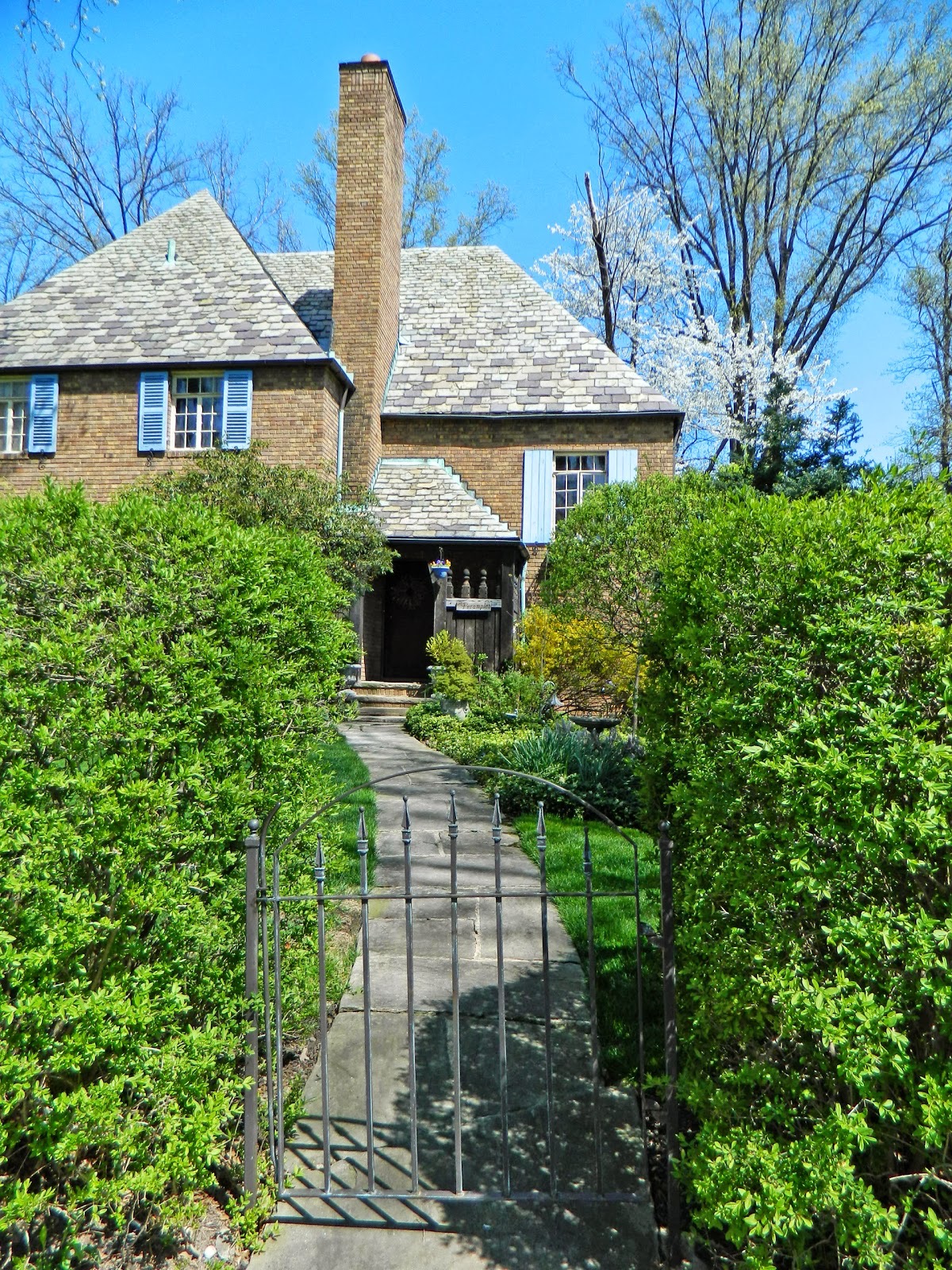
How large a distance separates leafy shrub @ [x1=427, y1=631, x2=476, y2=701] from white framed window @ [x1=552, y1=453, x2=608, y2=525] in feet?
13.0

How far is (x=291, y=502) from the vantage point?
11211 mm

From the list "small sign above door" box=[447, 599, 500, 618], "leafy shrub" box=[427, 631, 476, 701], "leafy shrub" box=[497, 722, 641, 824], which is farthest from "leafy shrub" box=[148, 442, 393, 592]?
"leafy shrub" box=[497, 722, 641, 824]

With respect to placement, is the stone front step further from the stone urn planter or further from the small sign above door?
the stone urn planter

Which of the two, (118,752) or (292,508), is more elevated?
(292,508)

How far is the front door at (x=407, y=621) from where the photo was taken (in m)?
17.4

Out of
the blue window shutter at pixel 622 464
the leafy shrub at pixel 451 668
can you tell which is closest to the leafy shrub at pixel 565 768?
the leafy shrub at pixel 451 668

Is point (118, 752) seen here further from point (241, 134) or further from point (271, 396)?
point (241, 134)

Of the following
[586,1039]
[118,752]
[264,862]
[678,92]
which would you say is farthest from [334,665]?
[678,92]

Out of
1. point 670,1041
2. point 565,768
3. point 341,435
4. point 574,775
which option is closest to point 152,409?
Answer: point 341,435

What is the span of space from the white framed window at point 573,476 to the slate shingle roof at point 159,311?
4.92m

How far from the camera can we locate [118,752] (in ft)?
8.91

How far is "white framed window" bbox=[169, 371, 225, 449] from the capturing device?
51.2 ft

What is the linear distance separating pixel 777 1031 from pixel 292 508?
31.6 ft

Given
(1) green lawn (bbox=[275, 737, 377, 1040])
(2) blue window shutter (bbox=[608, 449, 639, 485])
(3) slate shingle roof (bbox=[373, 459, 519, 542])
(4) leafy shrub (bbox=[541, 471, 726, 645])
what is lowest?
(1) green lawn (bbox=[275, 737, 377, 1040])
